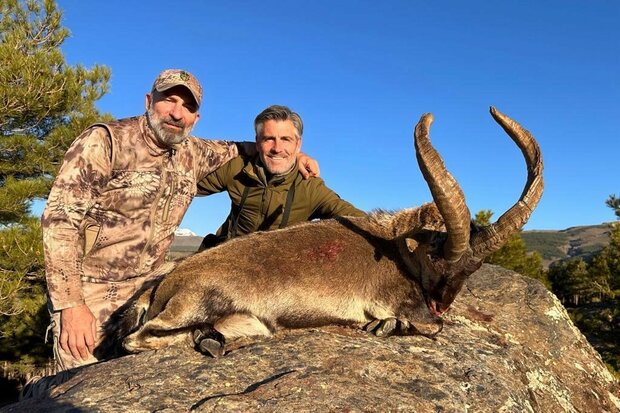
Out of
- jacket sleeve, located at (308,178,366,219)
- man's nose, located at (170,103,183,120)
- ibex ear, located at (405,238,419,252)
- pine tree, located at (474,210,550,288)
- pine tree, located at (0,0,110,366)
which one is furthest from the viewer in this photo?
pine tree, located at (474,210,550,288)

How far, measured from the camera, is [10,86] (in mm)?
13109

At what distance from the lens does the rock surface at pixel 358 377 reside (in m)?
3.65

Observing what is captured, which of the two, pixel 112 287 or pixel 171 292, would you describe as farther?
pixel 112 287

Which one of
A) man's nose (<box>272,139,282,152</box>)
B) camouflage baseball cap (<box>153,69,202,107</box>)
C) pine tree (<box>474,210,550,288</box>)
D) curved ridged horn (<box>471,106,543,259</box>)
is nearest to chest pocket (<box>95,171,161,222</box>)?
A: camouflage baseball cap (<box>153,69,202,107</box>)

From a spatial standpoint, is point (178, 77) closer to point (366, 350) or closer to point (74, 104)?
point (366, 350)

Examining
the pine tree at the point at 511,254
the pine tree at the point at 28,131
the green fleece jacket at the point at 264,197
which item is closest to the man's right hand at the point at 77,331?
the green fleece jacket at the point at 264,197

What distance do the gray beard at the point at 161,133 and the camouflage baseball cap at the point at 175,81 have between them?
0.31 meters

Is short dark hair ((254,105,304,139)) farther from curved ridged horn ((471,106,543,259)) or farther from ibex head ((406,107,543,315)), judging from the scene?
curved ridged horn ((471,106,543,259))

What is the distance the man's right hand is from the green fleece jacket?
2.14m

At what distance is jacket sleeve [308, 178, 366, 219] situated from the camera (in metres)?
6.90

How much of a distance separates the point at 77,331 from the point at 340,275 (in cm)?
264

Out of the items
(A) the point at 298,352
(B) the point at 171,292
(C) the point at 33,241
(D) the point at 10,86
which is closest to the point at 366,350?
(A) the point at 298,352

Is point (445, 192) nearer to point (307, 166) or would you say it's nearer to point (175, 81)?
point (307, 166)

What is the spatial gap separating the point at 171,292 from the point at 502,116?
3720mm
